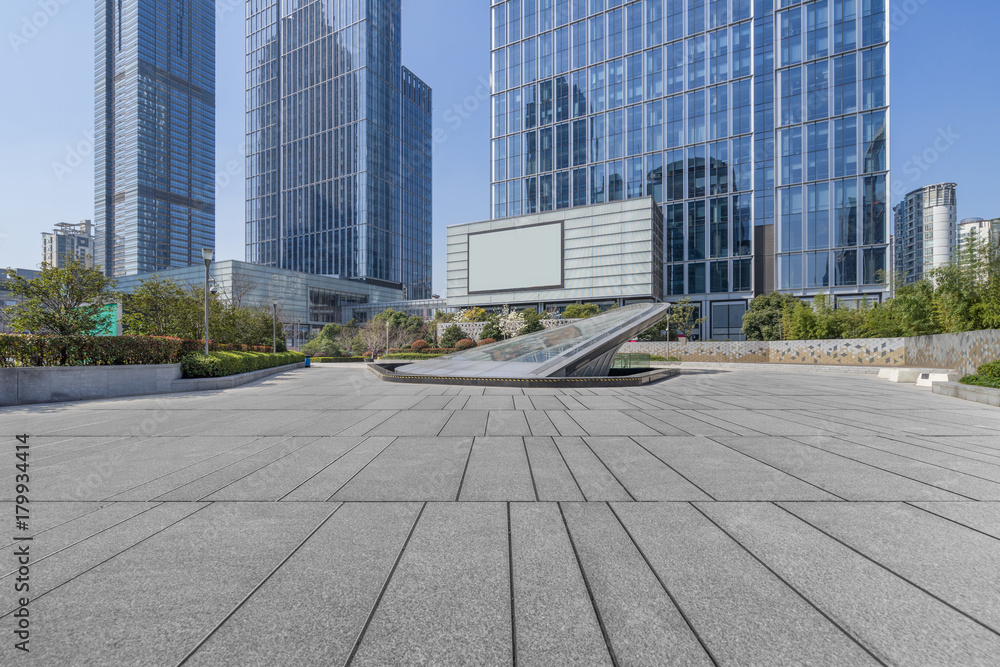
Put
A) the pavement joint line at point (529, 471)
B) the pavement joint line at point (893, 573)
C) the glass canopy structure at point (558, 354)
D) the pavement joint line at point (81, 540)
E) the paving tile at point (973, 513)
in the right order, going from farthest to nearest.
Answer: the glass canopy structure at point (558, 354) < the pavement joint line at point (529, 471) < the paving tile at point (973, 513) < the pavement joint line at point (81, 540) < the pavement joint line at point (893, 573)

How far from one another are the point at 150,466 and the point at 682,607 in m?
5.97

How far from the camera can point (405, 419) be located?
8.62m

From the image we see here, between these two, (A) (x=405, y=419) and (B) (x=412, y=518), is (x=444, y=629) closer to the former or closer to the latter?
(B) (x=412, y=518)

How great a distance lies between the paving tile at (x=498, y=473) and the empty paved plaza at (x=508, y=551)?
37mm

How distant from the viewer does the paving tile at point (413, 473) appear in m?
4.16

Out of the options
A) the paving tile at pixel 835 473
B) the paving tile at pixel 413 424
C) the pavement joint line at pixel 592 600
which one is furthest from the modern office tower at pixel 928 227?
the pavement joint line at pixel 592 600

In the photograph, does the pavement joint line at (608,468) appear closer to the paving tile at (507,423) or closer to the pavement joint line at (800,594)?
the pavement joint line at (800,594)

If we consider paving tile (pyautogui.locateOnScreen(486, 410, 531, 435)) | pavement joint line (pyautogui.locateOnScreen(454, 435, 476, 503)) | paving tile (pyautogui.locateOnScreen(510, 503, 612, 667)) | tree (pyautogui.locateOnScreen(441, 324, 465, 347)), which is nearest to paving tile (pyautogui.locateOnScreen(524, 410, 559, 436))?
paving tile (pyautogui.locateOnScreen(486, 410, 531, 435))

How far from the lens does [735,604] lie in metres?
2.35

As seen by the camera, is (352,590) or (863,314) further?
(863,314)

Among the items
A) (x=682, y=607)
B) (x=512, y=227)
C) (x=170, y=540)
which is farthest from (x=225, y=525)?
(x=512, y=227)

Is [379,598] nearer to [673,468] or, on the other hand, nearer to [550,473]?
[550,473]

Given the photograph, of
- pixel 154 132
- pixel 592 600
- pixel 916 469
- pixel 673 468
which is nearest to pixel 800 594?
pixel 592 600

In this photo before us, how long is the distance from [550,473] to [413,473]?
1.59 metres
